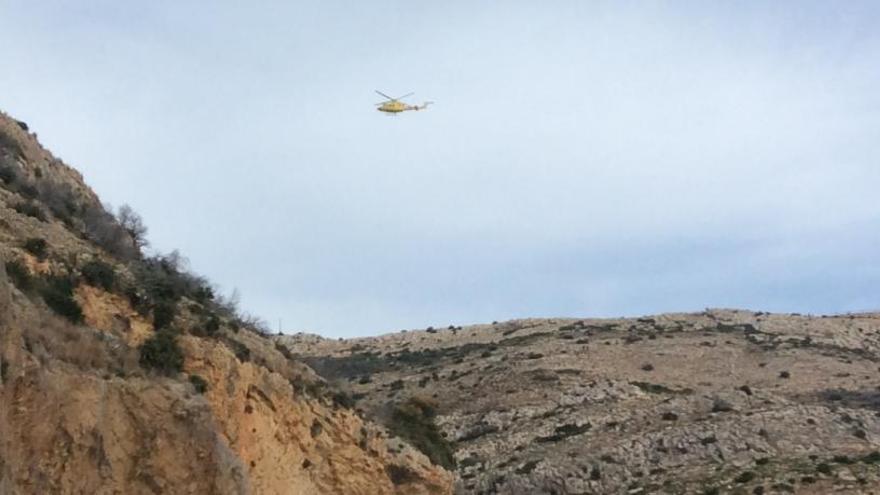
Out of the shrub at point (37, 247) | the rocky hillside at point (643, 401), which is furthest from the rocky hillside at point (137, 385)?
the rocky hillside at point (643, 401)

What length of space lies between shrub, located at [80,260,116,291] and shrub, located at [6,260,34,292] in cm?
180

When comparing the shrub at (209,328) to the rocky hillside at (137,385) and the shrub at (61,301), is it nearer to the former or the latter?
the rocky hillside at (137,385)

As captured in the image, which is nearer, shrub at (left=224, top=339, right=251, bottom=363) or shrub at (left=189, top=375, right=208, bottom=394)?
shrub at (left=189, top=375, right=208, bottom=394)

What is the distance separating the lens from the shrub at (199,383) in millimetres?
16859

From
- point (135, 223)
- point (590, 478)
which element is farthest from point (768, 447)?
point (135, 223)

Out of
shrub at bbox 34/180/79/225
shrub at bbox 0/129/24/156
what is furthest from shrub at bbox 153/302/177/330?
shrub at bbox 0/129/24/156

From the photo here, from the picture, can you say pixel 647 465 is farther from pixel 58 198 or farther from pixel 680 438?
pixel 58 198

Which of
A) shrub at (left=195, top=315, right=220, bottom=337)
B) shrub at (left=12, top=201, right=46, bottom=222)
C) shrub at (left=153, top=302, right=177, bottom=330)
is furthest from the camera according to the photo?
shrub at (left=195, top=315, right=220, bottom=337)

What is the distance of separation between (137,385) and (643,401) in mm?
31902

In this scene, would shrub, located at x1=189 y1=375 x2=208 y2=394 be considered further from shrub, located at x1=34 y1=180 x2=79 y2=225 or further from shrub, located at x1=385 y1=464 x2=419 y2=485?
shrub, located at x1=385 y1=464 x2=419 y2=485

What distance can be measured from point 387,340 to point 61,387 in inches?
2209

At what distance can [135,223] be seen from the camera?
26.3m

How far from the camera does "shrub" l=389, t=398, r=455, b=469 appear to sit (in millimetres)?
29031

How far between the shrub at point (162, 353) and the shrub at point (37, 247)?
2.26 meters
